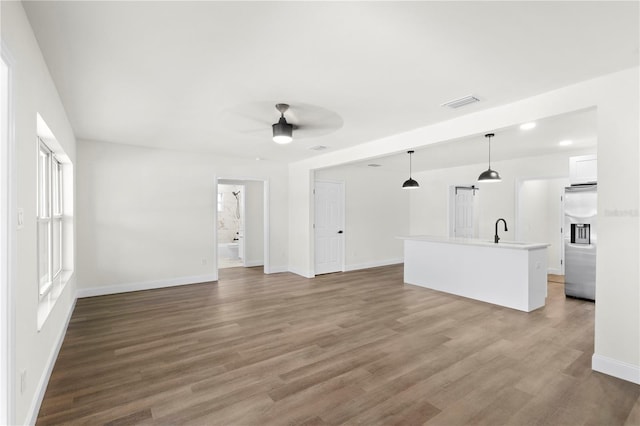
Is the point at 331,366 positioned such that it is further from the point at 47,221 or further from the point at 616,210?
the point at 47,221

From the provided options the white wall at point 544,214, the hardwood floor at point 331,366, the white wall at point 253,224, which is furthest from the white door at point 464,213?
the white wall at point 253,224

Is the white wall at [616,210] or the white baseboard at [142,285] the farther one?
the white baseboard at [142,285]

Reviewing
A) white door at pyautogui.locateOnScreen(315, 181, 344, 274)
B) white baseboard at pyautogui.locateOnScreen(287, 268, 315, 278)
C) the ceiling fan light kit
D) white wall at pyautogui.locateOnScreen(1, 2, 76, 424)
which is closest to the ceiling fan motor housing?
the ceiling fan light kit

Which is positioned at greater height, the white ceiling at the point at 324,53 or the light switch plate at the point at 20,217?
the white ceiling at the point at 324,53

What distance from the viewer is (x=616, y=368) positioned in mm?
2598

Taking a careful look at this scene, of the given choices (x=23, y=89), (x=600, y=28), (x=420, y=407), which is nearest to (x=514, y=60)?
(x=600, y=28)

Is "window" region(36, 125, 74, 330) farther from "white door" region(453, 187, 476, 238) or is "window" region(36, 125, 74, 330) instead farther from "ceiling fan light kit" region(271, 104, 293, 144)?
"white door" region(453, 187, 476, 238)

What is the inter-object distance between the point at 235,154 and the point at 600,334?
228 inches

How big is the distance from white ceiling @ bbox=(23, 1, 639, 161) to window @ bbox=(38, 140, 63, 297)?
698 millimetres

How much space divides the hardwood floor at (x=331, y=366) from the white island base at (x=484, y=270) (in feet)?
0.90

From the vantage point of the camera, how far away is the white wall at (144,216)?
5.12 metres

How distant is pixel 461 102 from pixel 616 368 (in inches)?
106

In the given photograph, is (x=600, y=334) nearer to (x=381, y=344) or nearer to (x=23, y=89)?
(x=381, y=344)

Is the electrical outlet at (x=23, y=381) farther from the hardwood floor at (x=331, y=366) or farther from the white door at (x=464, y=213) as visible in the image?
the white door at (x=464, y=213)
